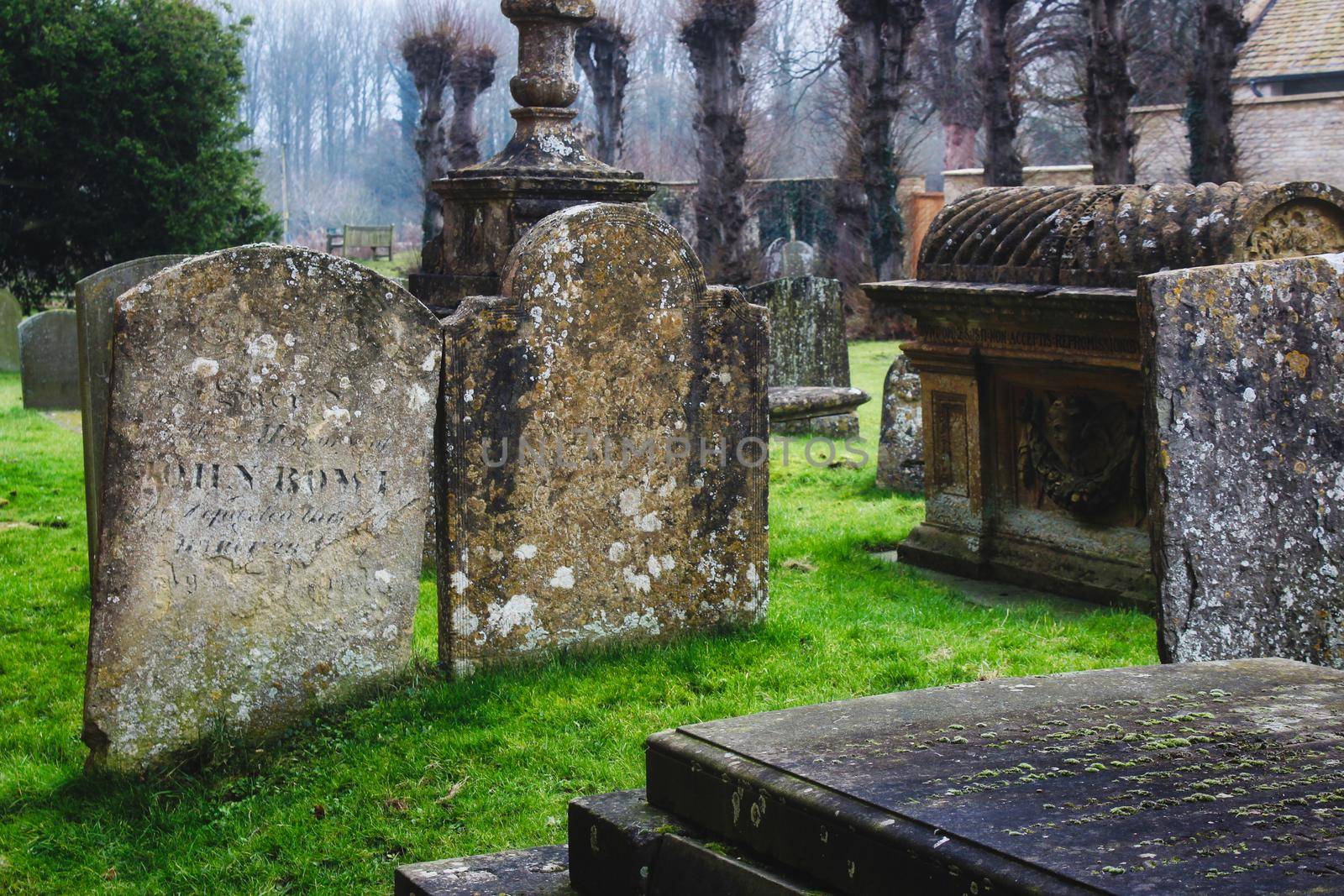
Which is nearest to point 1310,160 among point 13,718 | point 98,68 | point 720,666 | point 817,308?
point 817,308

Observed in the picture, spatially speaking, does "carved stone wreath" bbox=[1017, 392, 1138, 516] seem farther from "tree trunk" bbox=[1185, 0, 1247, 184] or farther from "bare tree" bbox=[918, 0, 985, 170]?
"bare tree" bbox=[918, 0, 985, 170]

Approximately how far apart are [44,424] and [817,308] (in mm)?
8059

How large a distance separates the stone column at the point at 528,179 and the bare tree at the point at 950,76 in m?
33.5

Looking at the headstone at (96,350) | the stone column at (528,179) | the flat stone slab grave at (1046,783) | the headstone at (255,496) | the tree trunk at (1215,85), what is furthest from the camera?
the tree trunk at (1215,85)

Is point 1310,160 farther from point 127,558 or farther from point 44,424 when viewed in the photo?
point 127,558

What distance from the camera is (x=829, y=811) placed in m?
2.44

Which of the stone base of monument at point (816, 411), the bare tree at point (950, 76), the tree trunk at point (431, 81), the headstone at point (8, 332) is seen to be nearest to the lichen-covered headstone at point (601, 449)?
the stone base of monument at point (816, 411)

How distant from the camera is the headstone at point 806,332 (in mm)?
14297

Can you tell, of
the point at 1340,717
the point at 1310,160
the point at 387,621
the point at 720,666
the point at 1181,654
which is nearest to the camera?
the point at 1340,717

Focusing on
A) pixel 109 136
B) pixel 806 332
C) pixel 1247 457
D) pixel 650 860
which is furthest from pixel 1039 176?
pixel 650 860

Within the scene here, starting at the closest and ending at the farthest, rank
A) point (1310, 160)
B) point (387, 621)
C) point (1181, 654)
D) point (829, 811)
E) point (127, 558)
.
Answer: point (829, 811) → point (1181, 654) → point (127, 558) → point (387, 621) → point (1310, 160)

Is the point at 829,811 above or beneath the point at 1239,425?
beneath

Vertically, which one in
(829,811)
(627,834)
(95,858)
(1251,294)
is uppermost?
(1251,294)

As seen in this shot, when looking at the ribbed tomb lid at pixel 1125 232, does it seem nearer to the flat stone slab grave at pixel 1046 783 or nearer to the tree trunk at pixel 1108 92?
the flat stone slab grave at pixel 1046 783
